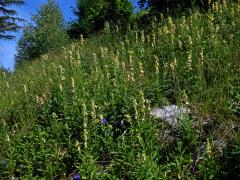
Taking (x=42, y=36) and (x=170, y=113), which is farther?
(x=42, y=36)

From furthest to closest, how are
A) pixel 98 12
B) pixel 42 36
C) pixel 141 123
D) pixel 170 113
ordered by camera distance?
pixel 98 12
pixel 42 36
pixel 170 113
pixel 141 123

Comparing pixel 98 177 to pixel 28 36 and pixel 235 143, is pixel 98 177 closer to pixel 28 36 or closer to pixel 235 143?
pixel 235 143

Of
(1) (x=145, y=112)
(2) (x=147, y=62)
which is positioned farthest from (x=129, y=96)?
(2) (x=147, y=62)

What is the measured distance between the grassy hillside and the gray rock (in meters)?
0.09

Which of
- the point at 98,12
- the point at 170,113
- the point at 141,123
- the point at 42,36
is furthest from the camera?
the point at 98,12

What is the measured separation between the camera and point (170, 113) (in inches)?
242

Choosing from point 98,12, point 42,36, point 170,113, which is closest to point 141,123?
point 170,113

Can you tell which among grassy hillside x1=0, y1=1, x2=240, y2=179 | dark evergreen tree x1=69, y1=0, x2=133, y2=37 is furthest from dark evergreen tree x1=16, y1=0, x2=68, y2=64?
grassy hillside x1=0, y1=1, x2=240, y2=179

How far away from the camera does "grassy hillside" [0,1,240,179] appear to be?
16.8ft

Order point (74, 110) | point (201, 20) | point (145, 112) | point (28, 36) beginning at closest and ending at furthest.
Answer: point (145, 112) < point (74, 110) < point (201, 20) < point (28, 36)

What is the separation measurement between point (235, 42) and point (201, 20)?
230 cm

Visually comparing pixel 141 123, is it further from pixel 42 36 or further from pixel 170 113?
pixel 42 36

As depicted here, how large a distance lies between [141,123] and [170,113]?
75 cm

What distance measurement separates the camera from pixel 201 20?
949cm
